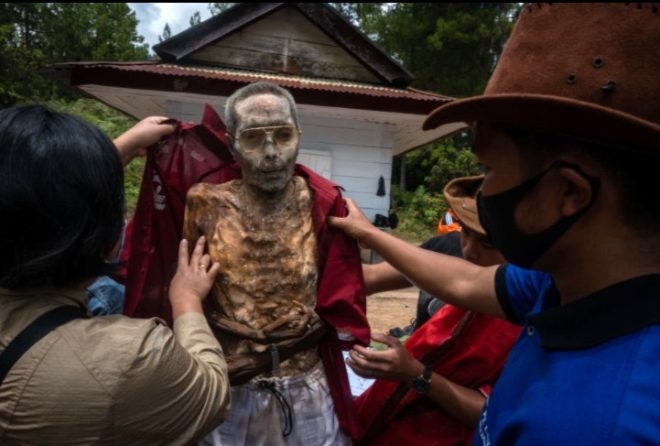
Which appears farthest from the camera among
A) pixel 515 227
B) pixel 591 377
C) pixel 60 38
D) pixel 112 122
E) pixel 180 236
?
pixel 60 38

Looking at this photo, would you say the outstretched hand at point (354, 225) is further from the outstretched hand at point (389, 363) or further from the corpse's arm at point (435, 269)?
the outstretched hand at point (389, 363)

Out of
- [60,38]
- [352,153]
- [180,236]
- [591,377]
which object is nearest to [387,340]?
[180,236]

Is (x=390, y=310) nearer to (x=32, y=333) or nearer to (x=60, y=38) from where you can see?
(x=32, y=333)

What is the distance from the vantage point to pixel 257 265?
1.99 m

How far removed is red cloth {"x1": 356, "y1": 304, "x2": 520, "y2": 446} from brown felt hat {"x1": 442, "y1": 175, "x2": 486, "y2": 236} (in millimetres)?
314

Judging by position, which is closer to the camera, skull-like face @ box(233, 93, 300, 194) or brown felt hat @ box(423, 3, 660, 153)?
brown felt hat @ box(423, 3, 660, 153)

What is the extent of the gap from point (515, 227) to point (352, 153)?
24.8ft

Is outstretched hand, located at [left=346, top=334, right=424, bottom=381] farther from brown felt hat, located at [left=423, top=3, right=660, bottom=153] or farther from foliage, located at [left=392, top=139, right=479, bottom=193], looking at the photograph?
foliage, located at [left=392, top=139, right=479, bottom=193]

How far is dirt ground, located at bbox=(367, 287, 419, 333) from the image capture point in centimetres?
714

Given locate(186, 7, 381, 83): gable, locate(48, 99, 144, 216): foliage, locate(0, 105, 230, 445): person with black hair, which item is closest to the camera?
locate(0, 105, 230, 445): person with black hair

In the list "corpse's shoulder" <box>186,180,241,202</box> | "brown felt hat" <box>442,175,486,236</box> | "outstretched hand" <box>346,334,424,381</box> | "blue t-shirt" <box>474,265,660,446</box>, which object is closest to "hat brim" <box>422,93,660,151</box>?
"blue t-shirt" <box>474,265,660,446</box>

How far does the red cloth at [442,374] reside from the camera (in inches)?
76.5

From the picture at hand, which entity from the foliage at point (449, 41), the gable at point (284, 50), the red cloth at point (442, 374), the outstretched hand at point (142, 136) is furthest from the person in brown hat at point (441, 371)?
the foliage at point (449, 41)

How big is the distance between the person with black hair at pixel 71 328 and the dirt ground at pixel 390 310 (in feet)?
17.5
